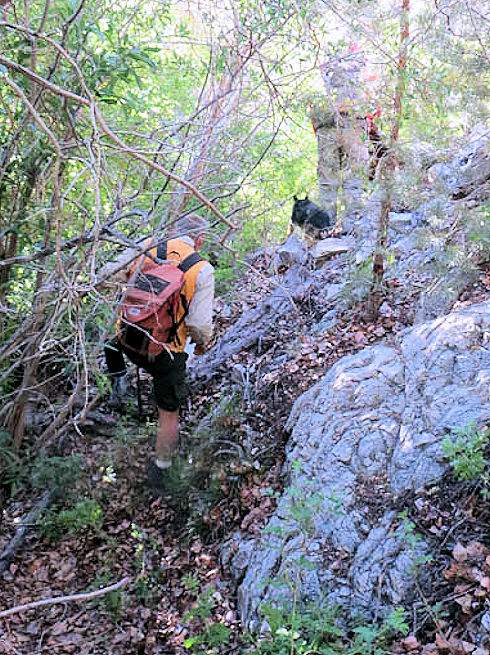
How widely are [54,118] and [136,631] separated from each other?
3.46m

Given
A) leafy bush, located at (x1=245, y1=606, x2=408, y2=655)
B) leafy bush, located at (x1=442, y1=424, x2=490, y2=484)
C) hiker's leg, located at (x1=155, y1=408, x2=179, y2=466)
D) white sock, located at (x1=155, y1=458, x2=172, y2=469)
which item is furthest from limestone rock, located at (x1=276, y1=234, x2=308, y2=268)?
leafy bush, located at (x1=245, y1=606, x2=408, y2=655)

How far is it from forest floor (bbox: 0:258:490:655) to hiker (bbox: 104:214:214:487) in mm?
237

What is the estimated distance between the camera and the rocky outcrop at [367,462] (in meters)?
3.77

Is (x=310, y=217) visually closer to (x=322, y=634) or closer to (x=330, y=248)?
(x=330, y=248)

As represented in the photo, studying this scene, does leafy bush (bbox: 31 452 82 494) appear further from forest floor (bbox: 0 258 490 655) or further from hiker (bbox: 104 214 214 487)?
hiker (bbox: 104 214 214 487)

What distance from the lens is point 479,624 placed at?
3109mm

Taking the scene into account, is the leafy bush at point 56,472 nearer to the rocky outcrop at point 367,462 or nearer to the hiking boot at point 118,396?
the hiking boot at point 118,396

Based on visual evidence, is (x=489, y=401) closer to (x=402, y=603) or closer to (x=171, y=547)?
(x=402, y=603)

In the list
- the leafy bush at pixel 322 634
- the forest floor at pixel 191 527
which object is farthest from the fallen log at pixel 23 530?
the leafy bush at pixel 322 634

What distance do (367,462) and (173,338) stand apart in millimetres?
1977

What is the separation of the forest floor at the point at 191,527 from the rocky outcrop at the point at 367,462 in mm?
188

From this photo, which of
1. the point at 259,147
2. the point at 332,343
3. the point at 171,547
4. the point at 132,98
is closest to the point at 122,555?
the point at 171,547

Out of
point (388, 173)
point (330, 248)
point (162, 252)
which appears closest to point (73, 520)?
point (162, 252)

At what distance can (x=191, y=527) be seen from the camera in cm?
521
